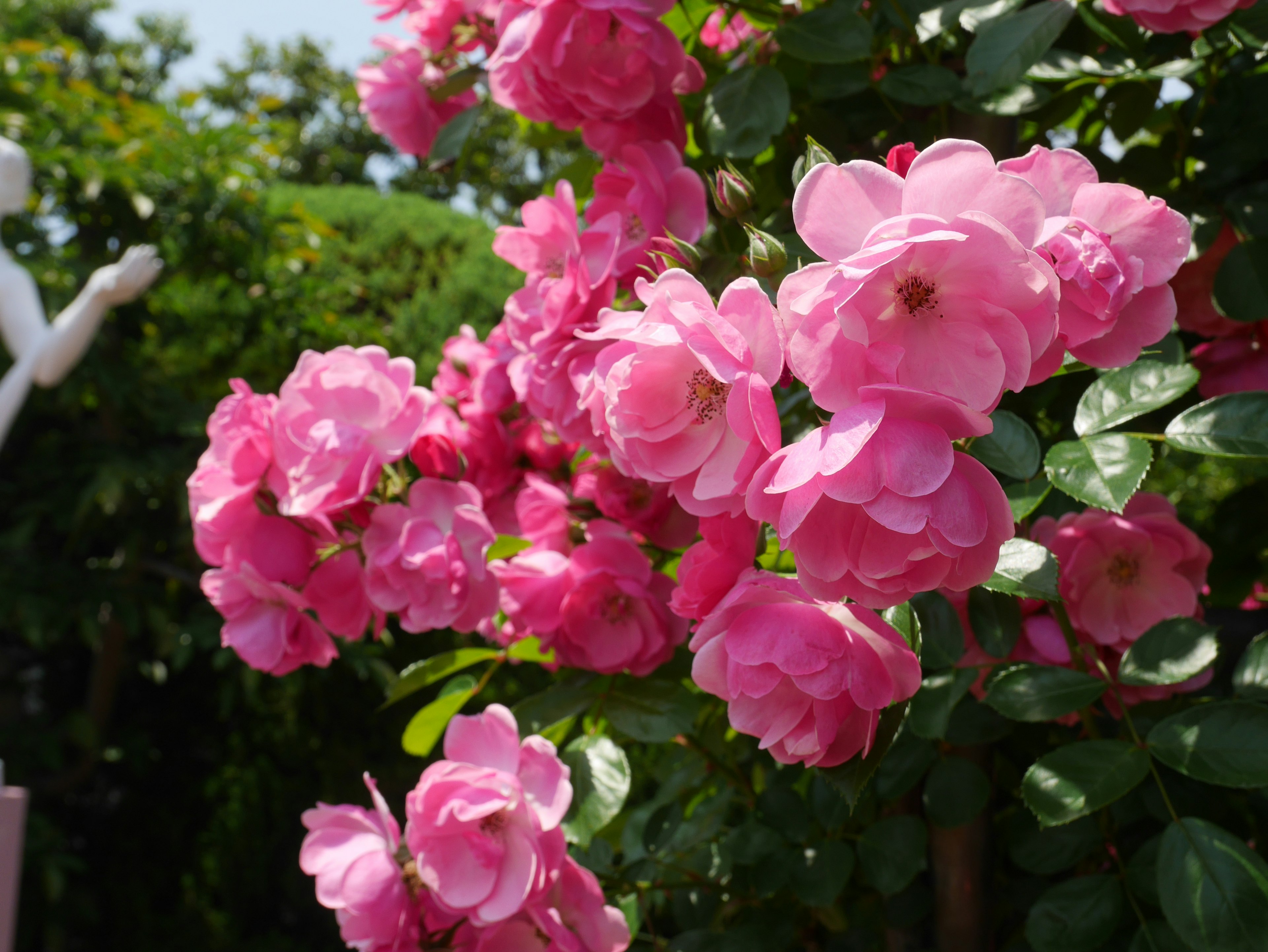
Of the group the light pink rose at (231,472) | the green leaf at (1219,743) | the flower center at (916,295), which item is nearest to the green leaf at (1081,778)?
the green leaf at (1219,743)

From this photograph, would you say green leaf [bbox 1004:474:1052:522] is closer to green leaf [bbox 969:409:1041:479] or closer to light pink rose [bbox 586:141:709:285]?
green leaf [bbox 969:409:1041:479]

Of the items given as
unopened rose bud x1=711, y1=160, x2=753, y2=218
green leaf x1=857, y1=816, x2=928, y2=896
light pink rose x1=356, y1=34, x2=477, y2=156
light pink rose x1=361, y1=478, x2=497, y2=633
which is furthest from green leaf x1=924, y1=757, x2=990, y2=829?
light pink rose x1=356, y1=34, x2=477, y2=156

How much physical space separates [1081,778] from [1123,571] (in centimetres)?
18

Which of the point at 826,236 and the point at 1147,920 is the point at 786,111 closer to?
the point at 826,236

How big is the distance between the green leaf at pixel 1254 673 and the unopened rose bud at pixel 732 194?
451mm

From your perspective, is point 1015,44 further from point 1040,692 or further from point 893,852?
point 893,852

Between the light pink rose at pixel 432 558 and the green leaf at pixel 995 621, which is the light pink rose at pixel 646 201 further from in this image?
the green leaf at pixel 995 621

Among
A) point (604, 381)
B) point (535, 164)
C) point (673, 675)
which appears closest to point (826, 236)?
point (604, 381)

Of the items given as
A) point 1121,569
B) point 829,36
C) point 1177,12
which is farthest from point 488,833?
point 1177,12

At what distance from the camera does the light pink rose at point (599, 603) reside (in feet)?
2.40

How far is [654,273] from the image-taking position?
55cm

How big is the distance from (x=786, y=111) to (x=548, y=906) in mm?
592

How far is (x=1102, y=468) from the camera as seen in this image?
582 millimetres

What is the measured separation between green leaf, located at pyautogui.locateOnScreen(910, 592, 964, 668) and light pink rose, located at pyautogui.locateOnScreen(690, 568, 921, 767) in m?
0.21
